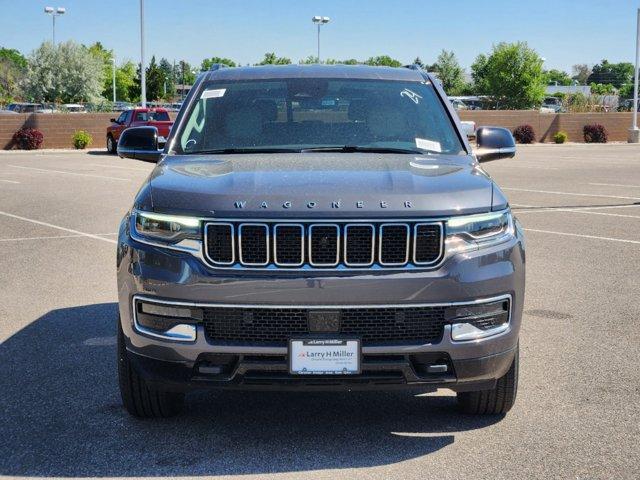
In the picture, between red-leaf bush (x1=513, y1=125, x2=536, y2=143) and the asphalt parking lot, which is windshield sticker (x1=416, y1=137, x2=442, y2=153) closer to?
the asphalt parking lot

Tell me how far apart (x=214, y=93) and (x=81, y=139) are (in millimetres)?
36053

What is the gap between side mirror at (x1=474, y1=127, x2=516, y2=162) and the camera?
5.99 metres

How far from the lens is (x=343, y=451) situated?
444cm

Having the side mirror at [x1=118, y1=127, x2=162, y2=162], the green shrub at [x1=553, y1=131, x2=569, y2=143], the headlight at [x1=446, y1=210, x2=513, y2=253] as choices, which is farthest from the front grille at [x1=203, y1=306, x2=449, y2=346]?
the green shrub at [x1=553, y1=131, x2=569, y2=143]

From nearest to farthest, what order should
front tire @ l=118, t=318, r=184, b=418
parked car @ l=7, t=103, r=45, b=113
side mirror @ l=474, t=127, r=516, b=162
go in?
1. front tire @ l=118, t=318, r=184, b=418
2. side mirror @ l=474, t=127, r=516, b=162
3. parked car @ l=7, t=103, r=45, b=113

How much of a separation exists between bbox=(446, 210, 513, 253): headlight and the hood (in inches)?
1.7

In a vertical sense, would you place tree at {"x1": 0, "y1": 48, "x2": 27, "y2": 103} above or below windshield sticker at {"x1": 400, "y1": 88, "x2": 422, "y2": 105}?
above

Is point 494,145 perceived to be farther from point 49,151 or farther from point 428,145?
point 49,151

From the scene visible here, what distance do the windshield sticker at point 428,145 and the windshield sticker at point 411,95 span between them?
43 cm

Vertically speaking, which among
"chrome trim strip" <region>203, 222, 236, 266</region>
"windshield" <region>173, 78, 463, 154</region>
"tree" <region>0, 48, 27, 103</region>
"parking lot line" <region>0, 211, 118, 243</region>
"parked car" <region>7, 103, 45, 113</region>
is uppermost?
"tree" <region>0, 48, 27, 103</region>

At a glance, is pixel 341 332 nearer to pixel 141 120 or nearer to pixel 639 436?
pixel 639 436

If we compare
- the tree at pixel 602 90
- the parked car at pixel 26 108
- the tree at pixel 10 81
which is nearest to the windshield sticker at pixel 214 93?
the parked car at pixel 26 108

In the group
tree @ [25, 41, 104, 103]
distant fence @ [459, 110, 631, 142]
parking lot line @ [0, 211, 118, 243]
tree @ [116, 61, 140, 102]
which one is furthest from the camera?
tree @ [116, 61, 140, 102]

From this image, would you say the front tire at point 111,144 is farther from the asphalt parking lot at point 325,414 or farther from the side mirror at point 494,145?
the side mirror at point 494,145
